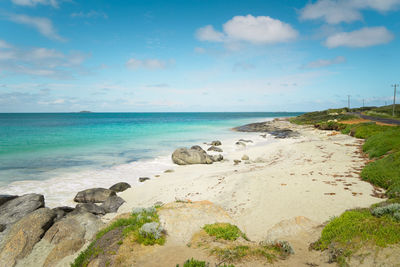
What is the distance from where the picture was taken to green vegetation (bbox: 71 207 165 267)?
17.9 ft

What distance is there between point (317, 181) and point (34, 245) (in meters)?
13.0

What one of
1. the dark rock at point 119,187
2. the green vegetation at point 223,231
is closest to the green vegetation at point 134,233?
the green vegetation at point 223,231

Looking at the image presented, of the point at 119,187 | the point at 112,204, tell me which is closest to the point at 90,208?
the point at 112,204

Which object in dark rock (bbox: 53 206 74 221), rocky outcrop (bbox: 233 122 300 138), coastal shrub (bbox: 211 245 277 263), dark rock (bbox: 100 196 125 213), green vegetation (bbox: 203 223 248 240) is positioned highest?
coastal shrub (bbox: 211 245 277 263)

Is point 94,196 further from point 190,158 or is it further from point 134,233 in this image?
point 190,158

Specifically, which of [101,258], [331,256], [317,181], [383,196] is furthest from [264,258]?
[317,181]

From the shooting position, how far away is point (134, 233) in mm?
5754

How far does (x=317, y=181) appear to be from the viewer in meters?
11.3

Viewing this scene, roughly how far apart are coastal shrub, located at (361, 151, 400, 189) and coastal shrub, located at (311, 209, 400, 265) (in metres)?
5.39

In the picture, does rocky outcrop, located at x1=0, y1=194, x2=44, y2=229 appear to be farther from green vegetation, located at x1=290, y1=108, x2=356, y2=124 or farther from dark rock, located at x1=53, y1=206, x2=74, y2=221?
green vegetation, located at x1=290, y1=108, x2=356, y2=124

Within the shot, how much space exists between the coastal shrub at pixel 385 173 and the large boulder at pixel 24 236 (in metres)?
14.7

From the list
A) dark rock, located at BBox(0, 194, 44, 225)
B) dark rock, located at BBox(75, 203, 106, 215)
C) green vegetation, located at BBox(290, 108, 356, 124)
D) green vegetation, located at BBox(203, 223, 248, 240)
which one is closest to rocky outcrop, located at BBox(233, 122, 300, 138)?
green vegetation, located at BBox(290, 108, 356, 124)

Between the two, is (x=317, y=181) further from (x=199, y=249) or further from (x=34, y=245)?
(x=34, y=245)

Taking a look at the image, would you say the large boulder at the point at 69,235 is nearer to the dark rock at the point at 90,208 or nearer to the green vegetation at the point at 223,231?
the dark rock at the point at 90,208
